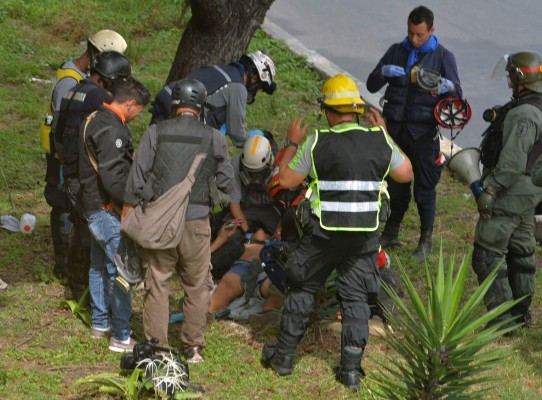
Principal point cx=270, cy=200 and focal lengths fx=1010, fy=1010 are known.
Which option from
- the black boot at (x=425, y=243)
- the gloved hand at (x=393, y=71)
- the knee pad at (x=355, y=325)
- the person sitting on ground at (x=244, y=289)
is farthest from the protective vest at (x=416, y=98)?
the knee pad at (x=355, y=325)

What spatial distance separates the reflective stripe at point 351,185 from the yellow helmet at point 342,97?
1.49ft

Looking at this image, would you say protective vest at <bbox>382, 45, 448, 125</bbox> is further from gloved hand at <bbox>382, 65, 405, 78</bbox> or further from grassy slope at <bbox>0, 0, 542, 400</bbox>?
grassy slope at <bbox>0, 0, 542, 400</bbox>

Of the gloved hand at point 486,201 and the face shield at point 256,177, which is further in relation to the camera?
the face shield at point 256,177

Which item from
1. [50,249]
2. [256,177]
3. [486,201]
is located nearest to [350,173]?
[486,201]

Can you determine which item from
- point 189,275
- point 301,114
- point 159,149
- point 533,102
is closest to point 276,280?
point 189,275

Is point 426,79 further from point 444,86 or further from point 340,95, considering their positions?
point 340,95

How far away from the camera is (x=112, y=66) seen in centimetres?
667

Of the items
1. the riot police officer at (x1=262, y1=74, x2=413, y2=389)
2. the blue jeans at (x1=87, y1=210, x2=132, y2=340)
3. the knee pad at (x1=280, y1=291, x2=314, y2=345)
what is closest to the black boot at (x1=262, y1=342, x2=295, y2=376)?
the riot police officer at (x1=262, y1=74, x2=413, y2=389)

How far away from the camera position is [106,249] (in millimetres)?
6434

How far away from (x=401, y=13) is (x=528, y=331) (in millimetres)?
10210

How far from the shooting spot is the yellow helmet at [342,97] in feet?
20.3

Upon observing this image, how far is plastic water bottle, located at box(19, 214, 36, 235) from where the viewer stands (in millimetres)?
8680

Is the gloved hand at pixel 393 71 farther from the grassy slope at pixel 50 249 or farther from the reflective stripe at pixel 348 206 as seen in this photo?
the reflective stripe at pixel 348 206

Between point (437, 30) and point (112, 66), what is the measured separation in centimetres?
1006
